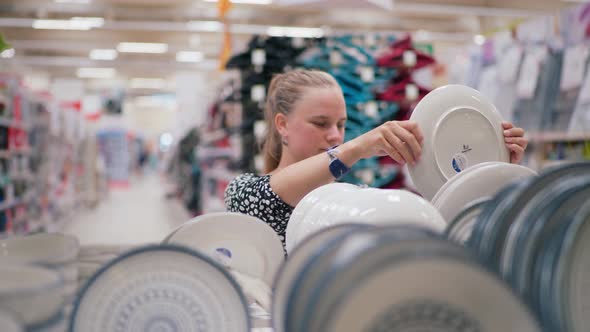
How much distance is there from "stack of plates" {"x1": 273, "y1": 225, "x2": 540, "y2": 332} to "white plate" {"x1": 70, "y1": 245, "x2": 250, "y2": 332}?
0.15m

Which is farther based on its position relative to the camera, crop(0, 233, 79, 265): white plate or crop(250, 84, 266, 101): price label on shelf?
crop(250, 84, 266, 101): price label on shelf

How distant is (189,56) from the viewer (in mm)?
16016

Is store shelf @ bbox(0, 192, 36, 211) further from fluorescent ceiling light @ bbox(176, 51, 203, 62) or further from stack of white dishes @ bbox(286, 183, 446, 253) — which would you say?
fluorescent ceiling light @ bbox(176, 51, 203, 62)

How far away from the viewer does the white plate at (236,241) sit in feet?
3.01

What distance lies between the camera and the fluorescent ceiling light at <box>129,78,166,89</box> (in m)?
22.2

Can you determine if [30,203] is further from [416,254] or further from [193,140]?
[416,254]

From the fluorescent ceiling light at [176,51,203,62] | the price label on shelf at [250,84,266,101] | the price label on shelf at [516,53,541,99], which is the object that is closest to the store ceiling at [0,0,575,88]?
the fluorescent ceiling light at [176,51,203,62]

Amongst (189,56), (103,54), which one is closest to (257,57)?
(189,56)

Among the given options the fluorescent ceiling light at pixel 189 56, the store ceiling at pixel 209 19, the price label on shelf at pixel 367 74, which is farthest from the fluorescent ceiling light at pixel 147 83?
Answer: the price label on shelf at pixel 367 74

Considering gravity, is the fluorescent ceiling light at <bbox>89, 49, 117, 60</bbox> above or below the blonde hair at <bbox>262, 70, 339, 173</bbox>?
above

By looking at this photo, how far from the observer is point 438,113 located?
3.64 feet

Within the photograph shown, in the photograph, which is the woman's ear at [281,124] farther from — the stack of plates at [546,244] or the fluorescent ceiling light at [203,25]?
the fluorescent ceiling light at [203,25]

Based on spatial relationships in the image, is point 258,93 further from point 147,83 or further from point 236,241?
point 147,83

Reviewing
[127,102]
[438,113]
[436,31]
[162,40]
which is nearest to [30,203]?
[438,113]
